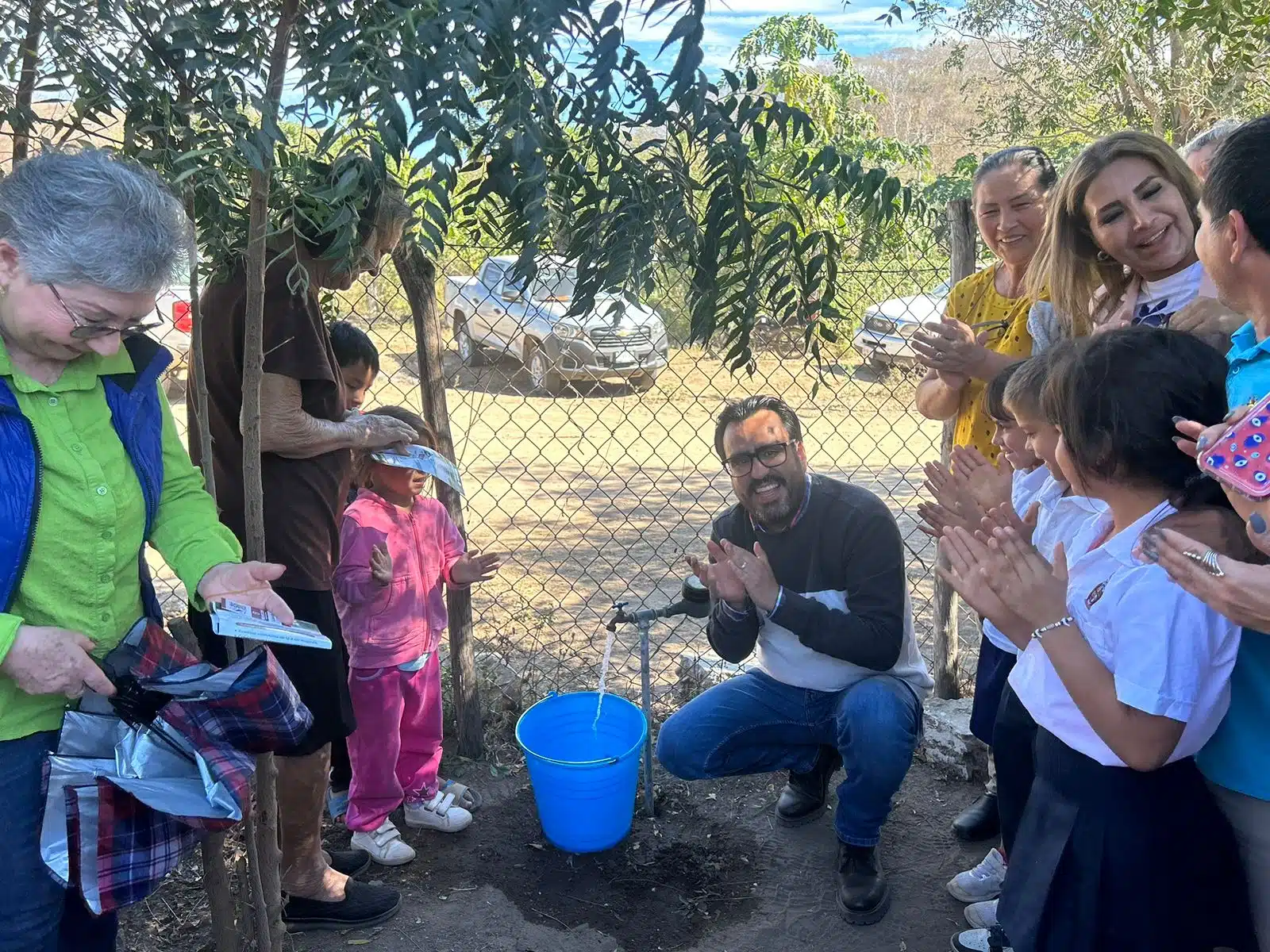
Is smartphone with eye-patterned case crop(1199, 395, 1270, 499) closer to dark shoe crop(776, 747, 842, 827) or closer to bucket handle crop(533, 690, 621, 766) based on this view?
bucket handle crop(533, 690, 621, 766)

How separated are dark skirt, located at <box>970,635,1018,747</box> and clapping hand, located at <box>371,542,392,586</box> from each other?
1627mm

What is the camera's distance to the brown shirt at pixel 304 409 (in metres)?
2.35

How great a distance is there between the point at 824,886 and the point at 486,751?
1218 millimetres

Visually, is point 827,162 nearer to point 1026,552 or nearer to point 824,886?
point 1026,552

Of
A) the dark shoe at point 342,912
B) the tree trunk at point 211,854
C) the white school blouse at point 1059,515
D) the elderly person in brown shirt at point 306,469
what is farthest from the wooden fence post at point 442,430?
the white school blouse at point 1059,515

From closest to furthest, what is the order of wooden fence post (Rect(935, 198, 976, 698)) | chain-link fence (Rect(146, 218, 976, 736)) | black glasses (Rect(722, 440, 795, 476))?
black glasses (Rect(722, 440, 795, 476))
wooden fence post (Rect(935, 198, 976, 698))
chain-link fence (Rect(146, 218, 976, 736))

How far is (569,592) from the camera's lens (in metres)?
5.09

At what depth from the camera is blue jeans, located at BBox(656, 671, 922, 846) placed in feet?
8.97

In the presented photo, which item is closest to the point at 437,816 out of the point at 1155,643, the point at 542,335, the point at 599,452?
the point at 1155,643

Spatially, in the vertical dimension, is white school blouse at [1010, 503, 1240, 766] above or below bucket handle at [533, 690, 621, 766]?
above

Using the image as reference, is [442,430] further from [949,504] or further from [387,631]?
[949,504]

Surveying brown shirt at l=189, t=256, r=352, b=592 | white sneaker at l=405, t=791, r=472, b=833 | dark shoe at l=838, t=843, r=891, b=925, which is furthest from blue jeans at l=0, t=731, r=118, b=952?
dark shoe at l=838, t=843, r=891, b=925

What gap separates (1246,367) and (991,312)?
1.46 meters

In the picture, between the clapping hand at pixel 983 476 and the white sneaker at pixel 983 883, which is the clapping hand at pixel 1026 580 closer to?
the clapping hand at pixel 983 476
